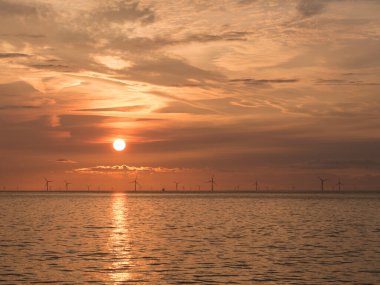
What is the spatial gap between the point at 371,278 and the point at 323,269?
229 inches

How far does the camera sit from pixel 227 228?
10431 centimetres

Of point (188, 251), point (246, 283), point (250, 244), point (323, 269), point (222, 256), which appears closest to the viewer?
point (246, 283)

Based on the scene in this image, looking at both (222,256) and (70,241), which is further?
(70,241)

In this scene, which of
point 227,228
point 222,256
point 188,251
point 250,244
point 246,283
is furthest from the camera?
point 227,228

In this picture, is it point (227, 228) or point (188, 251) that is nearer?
point (188, 251)

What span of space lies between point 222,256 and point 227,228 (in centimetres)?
4078

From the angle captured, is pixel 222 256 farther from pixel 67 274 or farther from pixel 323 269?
pixel 67 274

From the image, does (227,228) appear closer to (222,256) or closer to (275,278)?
(222,256)

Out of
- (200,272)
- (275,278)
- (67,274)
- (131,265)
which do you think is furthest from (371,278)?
(67,274)

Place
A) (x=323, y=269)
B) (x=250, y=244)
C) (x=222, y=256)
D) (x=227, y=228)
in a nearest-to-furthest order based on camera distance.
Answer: (x=323, y=269) < (x=222, y=256) < (x=250, y=244) < (x=227, y=228)

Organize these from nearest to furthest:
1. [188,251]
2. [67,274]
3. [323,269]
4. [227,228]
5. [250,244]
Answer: [67,274] < [323,269] < [188,251] < [250,244] < [227,228]

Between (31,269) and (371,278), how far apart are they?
30.1 metres

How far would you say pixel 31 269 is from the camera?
2148 inches

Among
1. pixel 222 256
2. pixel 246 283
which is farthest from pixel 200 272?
pixel 222 256
